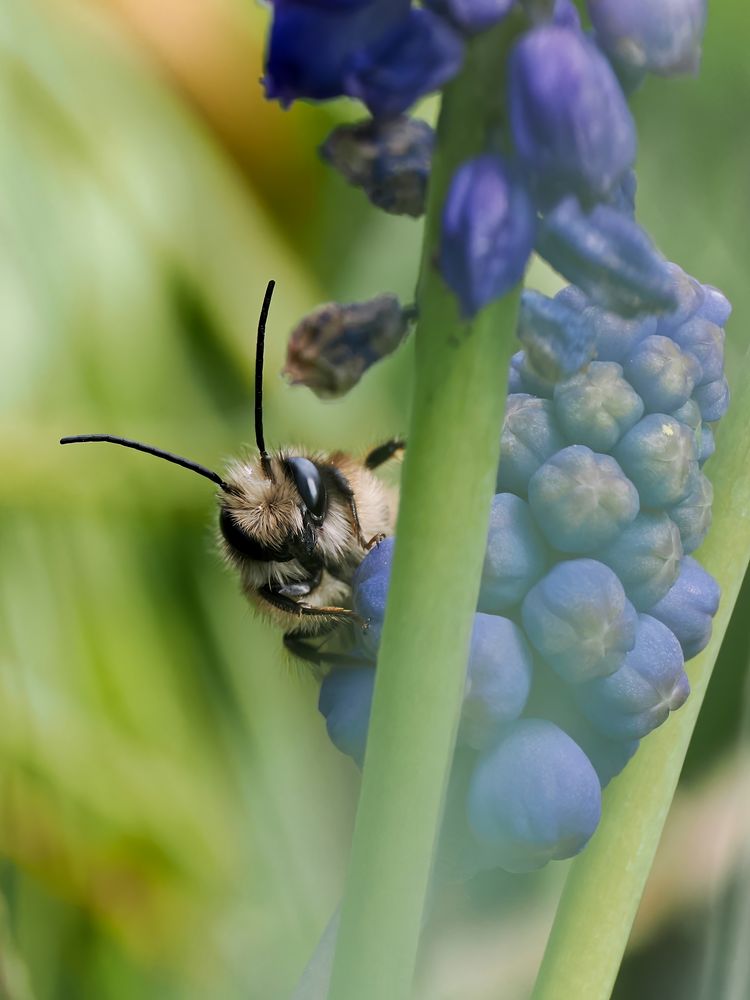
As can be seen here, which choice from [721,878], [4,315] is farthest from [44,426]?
[721,878]

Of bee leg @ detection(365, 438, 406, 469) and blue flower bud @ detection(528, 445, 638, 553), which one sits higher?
bee leg @ detection(365, 438, 406, 469)

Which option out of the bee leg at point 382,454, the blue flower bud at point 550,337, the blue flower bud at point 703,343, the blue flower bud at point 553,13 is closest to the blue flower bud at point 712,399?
the blue flower bud at point 703,343

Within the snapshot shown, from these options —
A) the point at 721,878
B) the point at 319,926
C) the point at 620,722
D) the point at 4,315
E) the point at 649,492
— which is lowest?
the point at 319,926

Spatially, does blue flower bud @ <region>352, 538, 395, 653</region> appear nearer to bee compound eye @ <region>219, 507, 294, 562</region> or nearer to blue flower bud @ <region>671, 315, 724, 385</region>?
blue flower bud @ <region>671, 315, 724, 385</region>

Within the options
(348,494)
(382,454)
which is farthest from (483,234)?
(382,454)

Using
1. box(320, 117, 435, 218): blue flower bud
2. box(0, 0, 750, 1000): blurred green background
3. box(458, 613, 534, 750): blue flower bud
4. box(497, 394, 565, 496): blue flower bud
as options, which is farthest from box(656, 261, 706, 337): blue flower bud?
box(0, 0, 750, 1000): blurred green background

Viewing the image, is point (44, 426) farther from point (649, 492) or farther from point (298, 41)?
point (298, 41)
